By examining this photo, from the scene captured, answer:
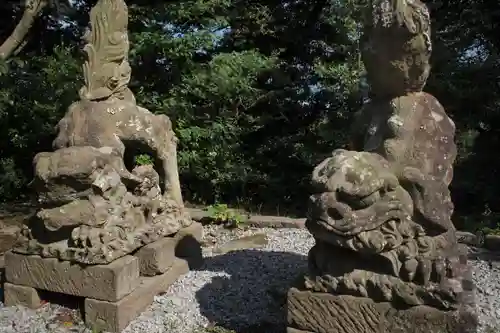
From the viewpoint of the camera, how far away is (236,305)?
3.90 metres

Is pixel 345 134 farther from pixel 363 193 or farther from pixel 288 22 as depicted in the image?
pixel 363 193

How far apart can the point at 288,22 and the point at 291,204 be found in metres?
2.95

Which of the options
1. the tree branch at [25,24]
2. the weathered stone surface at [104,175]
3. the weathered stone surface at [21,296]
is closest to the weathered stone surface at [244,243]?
the weathered stone surface at [104,175]

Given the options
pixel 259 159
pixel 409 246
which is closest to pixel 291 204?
pixel 259 159

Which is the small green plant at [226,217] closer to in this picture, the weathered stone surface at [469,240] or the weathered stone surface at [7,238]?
the weathered stone surface at [7,238]

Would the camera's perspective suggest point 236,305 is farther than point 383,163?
Yes

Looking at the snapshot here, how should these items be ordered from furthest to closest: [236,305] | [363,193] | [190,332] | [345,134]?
1. [345,134]
2. [236,305]
3. [190,332]
4. [363,193]

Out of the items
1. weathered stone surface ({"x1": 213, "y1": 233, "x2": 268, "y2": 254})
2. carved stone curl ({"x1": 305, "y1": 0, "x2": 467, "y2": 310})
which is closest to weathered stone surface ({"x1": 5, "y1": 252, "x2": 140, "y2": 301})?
carved stone curl ({"x1": 305, "y1": 0, "x2": 467, "y2": 310})

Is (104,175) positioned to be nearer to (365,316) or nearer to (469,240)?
(365,316)

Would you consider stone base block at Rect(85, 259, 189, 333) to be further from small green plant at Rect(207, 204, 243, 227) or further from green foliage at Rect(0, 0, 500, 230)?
green foliage at Rect(0, 0, 500, 230)

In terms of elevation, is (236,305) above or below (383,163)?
below

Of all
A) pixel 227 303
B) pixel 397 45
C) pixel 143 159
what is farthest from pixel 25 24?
pixel 397 45

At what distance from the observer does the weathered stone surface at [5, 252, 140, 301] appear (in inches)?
140

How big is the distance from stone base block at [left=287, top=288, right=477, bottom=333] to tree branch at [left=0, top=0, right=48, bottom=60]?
5761mm
